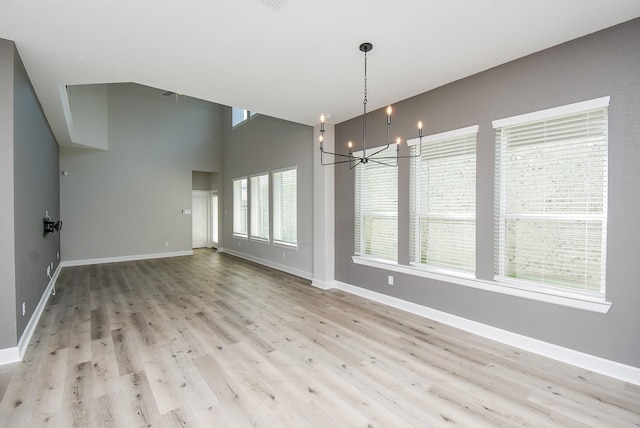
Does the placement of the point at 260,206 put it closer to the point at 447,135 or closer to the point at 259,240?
the point at 259,240

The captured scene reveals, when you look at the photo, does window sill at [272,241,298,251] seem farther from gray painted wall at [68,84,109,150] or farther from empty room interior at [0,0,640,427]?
gray painted wall at [68,84,109,150]

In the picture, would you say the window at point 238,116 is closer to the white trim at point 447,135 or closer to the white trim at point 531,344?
the white trim at point 447,135

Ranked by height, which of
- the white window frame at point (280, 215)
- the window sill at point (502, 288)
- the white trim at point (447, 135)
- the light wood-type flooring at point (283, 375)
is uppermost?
the white trim at point (447, 135)

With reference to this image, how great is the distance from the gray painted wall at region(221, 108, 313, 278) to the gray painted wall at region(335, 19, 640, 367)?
87.0 inches

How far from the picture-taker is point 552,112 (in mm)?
2684

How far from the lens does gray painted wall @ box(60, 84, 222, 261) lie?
7.00m

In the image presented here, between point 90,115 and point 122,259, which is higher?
point 90,115

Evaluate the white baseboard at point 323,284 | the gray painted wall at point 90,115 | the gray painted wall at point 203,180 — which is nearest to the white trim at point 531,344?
the white baseboard at point 323,284

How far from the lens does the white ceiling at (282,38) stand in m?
2.17

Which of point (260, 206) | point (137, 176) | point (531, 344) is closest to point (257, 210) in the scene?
point (260, 206)

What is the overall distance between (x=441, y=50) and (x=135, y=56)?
294 cm

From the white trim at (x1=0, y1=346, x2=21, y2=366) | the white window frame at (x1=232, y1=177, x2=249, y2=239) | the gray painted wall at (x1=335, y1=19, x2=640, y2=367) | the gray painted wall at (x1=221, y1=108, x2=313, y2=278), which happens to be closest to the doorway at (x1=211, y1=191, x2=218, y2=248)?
the gray painted wall at (x1=221, y1=108, x2=313, y2=278)

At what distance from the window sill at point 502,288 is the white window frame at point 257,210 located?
11.3ft

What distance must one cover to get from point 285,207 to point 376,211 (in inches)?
101
